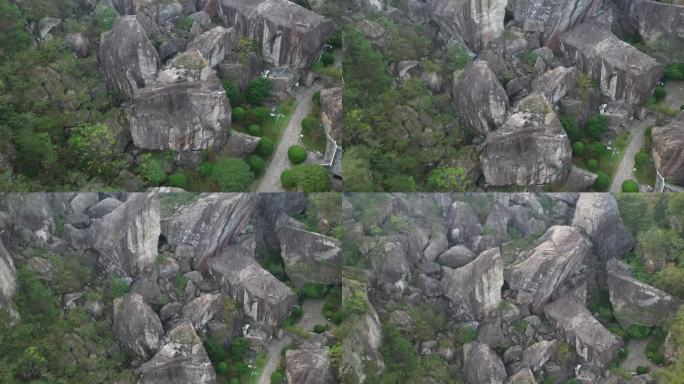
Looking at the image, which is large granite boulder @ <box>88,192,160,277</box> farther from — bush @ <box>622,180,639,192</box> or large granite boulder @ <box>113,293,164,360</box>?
bush @ <box>622,180,639,192</box>

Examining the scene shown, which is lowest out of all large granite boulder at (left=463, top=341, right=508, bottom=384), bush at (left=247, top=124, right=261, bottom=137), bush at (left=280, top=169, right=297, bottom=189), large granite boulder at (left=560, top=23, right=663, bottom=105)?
large granite boulder at (left=463, top=341, right=508, bottom=384)

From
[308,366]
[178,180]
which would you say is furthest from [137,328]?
[308,366]

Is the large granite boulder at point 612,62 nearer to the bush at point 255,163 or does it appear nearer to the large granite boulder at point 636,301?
the large granite boulder at point 636,301

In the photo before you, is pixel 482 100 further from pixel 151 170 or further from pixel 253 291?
pixel 151 170

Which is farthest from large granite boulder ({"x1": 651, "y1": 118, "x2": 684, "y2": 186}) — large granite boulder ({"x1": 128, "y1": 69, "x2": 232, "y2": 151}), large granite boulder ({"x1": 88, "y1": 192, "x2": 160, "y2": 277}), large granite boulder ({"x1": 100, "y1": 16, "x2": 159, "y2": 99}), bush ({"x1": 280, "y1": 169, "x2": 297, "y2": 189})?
large granite boulder ({"x1": 100, "y1": 16, "x2": 159, "y2": 99})

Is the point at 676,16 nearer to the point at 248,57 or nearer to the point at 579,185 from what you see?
the point at 579,185

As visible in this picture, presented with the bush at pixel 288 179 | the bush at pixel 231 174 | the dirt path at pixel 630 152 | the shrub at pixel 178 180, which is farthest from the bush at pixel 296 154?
the dirt path at pixel 630 152
